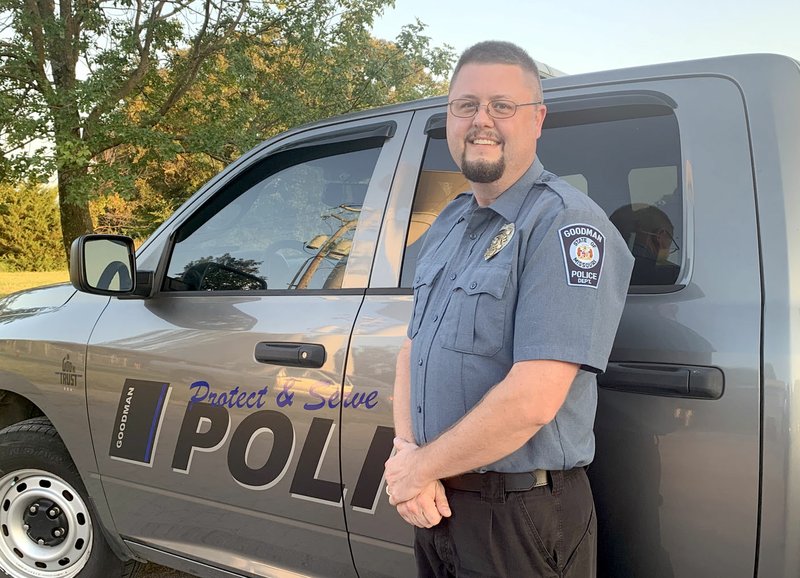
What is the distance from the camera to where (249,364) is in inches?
84.4

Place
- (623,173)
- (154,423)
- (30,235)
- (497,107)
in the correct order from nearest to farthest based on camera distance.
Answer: (497,107), (623,173), (154,423), (30,235)

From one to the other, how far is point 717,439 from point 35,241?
28.1 meters

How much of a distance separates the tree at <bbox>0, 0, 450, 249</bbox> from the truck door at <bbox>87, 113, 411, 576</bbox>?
6561 mm

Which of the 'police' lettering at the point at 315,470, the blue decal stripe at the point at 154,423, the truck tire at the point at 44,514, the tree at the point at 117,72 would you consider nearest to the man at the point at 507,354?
the 'police' lettering at the point at 315,470

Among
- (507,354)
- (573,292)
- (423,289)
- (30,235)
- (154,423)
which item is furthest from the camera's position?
(30,235)

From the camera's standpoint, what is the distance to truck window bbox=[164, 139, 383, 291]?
2.25 metres

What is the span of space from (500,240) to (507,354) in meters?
0.23

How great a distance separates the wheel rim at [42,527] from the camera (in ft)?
9.14

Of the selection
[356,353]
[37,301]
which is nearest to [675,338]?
[356,353]

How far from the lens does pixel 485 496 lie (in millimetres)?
1306

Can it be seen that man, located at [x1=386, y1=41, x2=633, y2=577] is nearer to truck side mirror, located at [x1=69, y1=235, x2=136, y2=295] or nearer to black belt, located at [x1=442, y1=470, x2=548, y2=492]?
black belt, located at [x1=442, y1=470, x2=548, y2=492]

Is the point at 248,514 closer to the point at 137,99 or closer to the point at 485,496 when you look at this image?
the point at 485,496

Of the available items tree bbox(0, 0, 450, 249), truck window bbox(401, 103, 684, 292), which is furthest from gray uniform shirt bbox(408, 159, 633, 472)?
tree bbox(0, 0, 450, 249)

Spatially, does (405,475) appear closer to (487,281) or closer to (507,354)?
(507,354)
